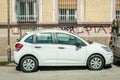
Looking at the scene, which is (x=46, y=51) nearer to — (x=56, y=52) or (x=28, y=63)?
(x=56, y=52)

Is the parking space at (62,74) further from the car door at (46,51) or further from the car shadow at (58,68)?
the car door at (46,51)

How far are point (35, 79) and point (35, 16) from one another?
625cm

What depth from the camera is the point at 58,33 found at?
11305mm

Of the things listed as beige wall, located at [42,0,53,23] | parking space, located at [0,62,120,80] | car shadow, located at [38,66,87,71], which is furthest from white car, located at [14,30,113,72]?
beige wall, located at [42,0,53,23]

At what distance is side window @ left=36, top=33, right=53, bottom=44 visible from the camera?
11172 millimetres

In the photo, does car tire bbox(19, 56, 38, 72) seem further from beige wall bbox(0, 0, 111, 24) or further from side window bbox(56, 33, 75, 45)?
beige wall bbox(0, 0, 111, 24)

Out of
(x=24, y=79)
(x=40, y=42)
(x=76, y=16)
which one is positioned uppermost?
(x=76, y=16)

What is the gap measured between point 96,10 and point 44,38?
523cm

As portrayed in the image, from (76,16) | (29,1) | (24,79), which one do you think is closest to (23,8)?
(29,1)

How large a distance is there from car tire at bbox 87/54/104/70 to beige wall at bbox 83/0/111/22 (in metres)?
4.61

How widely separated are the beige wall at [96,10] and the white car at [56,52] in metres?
4.43

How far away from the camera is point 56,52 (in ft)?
36.3

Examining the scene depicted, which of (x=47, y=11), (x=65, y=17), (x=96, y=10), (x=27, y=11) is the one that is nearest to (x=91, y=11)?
(x=96, y=10)

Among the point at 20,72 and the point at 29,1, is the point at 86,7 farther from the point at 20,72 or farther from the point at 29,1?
the point at 20,72
